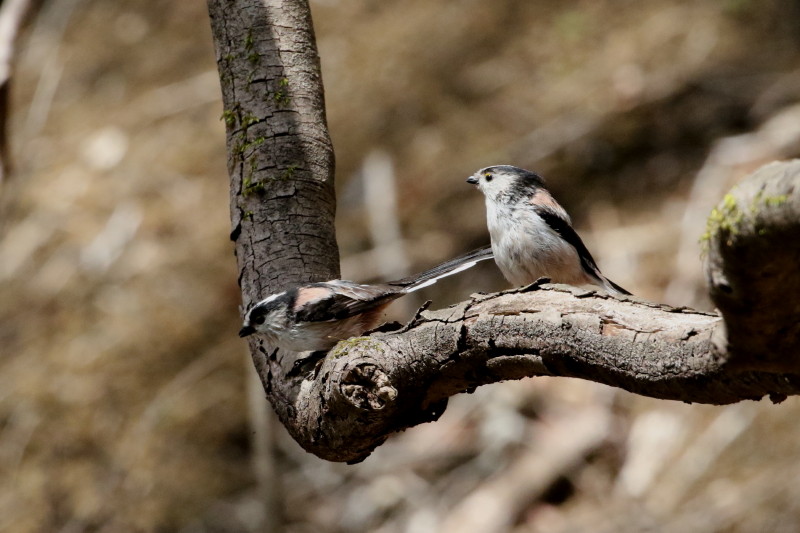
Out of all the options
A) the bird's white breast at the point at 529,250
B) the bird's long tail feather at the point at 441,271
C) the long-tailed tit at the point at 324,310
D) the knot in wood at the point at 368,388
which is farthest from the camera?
the bird's white breast at the point at 529,250

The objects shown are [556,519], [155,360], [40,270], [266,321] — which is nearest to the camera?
[266,321]

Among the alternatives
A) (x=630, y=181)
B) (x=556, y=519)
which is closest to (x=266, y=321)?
(x=556, y=519)

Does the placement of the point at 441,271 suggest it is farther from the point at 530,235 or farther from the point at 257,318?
the point at 257,318

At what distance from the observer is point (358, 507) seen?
7.60m

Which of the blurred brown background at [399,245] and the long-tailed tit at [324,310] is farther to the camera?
the blurred brown background at [399,245]

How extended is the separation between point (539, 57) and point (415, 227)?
122 inches

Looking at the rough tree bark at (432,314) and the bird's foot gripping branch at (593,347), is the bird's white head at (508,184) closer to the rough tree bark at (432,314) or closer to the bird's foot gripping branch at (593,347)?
the rough tree bark at (432,314)

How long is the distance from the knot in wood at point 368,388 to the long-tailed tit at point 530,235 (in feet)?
6.59

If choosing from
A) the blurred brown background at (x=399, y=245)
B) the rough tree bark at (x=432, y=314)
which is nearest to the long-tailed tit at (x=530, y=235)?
the rough tree bark at (x=432, y=314)

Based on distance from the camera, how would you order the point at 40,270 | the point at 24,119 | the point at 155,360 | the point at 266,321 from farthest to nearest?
the point at 24,119, the point at 40,270, the point at 155,360, the point at 266,321

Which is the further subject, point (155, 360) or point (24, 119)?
point (24, 119)

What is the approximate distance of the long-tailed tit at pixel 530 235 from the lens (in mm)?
4582

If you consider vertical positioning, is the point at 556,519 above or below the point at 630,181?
below

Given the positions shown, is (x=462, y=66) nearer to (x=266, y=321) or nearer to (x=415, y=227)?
(x=415, y=227)
